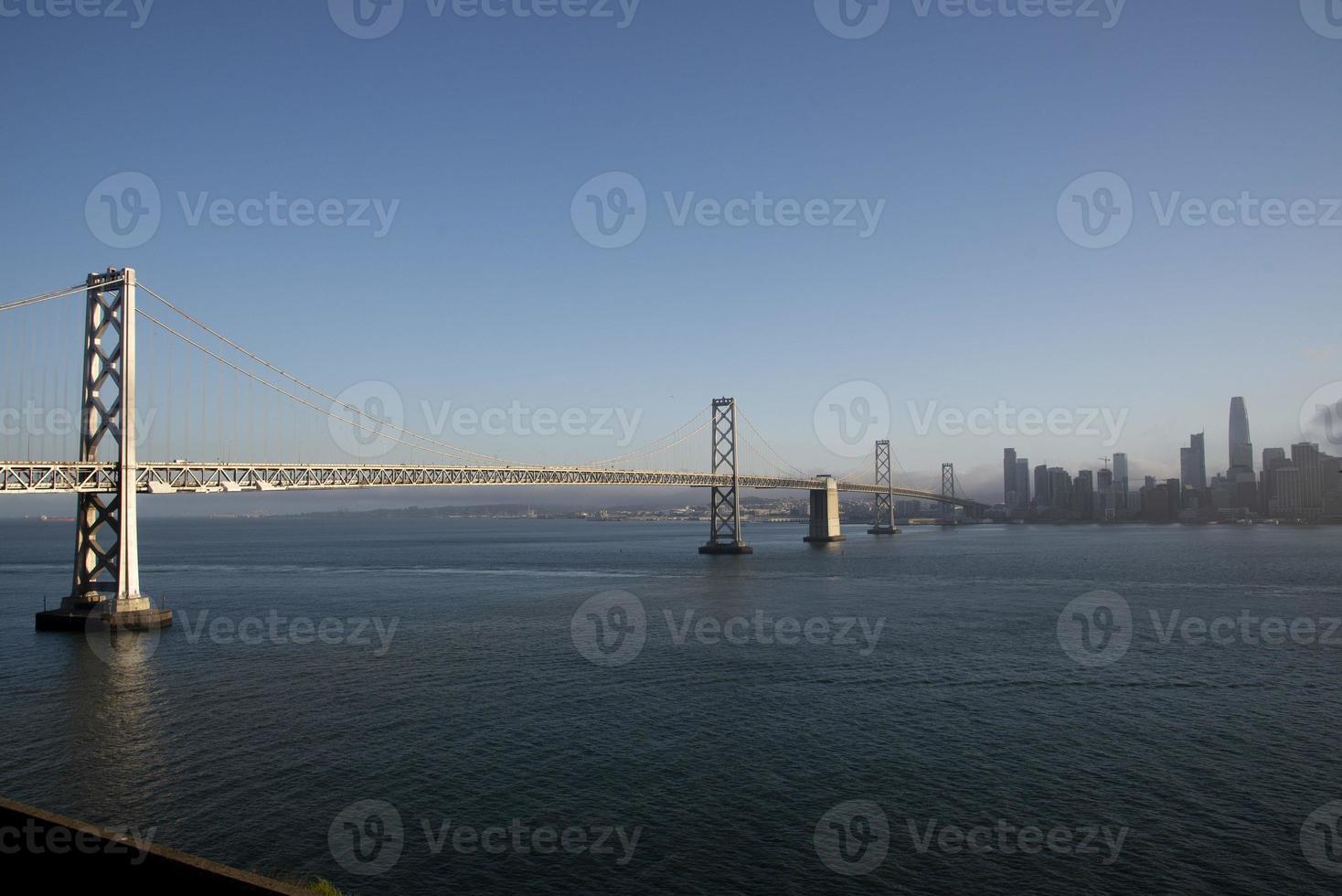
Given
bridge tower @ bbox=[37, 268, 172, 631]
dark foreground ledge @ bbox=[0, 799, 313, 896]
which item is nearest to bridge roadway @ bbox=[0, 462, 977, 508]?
bridge tower @ bbox=[37, 268, 172, 631]

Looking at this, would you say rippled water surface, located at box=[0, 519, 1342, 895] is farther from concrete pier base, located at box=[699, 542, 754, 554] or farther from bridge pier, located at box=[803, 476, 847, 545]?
bridge pier, located at box=[803, 476, 847, 545]

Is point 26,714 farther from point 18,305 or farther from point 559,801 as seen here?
point 18,305

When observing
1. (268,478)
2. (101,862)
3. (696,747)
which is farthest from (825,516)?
(101,862)

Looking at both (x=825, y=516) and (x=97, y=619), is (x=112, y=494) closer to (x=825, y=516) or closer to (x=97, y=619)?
(x=97, y=619)

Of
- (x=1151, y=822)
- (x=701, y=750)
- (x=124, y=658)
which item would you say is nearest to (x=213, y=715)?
(x=124, y=658)

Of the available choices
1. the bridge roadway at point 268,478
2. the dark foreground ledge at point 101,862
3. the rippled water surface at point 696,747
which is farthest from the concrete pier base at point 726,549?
the dark foreground ledge at point 101,862

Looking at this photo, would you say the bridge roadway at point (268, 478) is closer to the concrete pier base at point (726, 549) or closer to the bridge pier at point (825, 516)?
the concrete pier base at point (726, 549)

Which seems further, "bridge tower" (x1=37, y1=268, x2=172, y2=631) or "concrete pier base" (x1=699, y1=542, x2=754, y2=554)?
Answer: "concrete pier base" (x1=699, y1=542, x2=754, y2=554)
